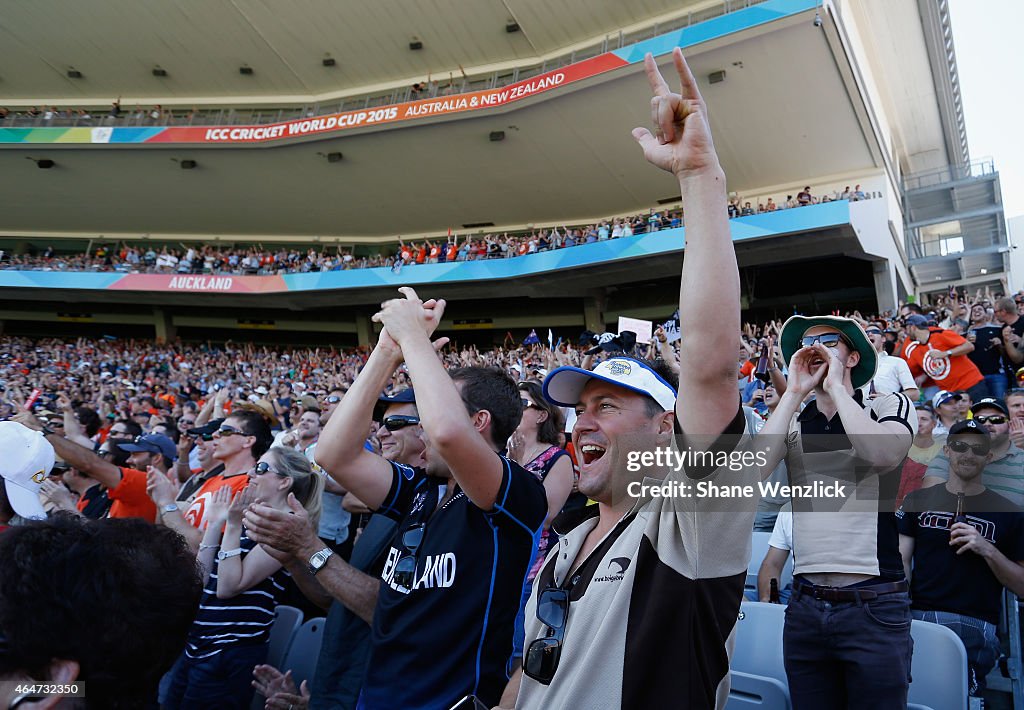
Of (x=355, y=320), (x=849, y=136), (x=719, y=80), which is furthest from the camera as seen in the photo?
(x=355, y=320)

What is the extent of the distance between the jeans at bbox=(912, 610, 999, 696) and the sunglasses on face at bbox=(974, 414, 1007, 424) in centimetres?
118

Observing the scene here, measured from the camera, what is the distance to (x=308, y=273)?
2383 centimetres

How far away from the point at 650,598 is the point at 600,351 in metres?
2.84

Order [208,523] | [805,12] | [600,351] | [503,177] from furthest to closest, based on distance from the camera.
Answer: [503,177] → [805,12] → [600,351] → [208,523]

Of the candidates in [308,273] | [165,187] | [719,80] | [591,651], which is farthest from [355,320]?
[591,651]

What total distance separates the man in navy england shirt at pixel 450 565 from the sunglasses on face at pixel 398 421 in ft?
Result: 1.73

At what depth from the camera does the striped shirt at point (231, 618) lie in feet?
8.56

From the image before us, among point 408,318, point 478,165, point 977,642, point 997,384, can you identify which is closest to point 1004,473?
point 977,642

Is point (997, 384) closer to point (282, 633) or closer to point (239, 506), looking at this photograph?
point (282, 633)

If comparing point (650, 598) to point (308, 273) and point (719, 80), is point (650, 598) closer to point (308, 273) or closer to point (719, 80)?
point (719, 80)

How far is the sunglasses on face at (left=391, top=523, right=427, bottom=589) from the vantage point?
1802 mm

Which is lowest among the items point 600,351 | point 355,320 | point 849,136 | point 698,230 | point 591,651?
point 591,651

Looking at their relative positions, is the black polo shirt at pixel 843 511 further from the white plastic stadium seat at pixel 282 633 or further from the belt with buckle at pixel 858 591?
the white plastic stadium seat at pixel 282 633

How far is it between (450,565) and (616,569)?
675mm
